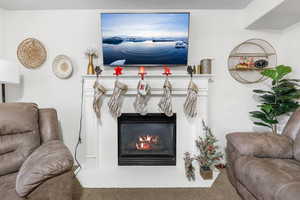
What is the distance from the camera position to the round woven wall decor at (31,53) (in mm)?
2387

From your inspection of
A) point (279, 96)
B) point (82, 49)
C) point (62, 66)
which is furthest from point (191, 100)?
point (62, 66)

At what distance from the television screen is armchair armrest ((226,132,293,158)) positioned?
118 centimetres

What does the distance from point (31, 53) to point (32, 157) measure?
1.67m

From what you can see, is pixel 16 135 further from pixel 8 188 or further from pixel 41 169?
pixel 41 169

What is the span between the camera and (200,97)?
87.7 inches

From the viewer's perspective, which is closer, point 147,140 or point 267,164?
point 267,164

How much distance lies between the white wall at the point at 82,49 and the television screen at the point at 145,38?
25 cm

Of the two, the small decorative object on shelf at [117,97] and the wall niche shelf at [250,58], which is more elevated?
the wall niche shelf at [250,58]

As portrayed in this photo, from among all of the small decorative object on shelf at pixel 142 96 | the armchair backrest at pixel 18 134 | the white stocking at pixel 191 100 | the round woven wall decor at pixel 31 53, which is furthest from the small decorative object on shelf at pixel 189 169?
the round woven wall decor at pixel 31 53

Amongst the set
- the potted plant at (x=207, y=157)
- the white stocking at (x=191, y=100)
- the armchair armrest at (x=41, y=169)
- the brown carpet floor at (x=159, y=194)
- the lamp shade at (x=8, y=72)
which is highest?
the lamp shade at (x=8, y=72)

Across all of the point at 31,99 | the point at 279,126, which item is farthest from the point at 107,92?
the point at 279,126

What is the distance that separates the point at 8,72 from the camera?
191 centimetres

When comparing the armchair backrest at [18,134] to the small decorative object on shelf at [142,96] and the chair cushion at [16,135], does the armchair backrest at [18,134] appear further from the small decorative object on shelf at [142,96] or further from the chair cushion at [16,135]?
the small decorative object on shelf at [142,96]

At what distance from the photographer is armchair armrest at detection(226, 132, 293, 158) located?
163 cm
